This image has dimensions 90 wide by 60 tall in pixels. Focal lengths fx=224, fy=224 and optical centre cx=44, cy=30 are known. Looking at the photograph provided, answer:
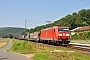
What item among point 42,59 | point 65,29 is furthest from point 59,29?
point 42,59

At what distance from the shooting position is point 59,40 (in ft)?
118

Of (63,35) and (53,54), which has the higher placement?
(63,35)

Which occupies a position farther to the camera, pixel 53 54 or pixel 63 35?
pixel 63 35

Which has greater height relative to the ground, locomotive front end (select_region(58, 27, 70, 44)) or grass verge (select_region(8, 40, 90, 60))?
locomotive front end (select_region(58, 27, 70, 44))

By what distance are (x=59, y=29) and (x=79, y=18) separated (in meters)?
95.4

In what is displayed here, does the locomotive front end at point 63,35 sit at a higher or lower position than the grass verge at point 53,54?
higher

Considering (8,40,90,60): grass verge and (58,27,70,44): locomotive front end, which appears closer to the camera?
(8,40,90,60): grass verge

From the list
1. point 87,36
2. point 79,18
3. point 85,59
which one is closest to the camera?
point 85,59

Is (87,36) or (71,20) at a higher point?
(71,20)

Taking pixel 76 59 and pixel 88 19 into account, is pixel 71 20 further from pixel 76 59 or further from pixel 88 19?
pixel 76 59

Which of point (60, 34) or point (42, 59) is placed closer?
point (42, 59)

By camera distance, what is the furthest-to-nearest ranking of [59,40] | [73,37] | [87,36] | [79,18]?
[79,18] < [73,37] < [87,36] < [59,40]

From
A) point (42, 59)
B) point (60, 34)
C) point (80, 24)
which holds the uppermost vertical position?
point (80, 24)

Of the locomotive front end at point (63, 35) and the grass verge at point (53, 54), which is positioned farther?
the locomotive front end at point (63, 35)
